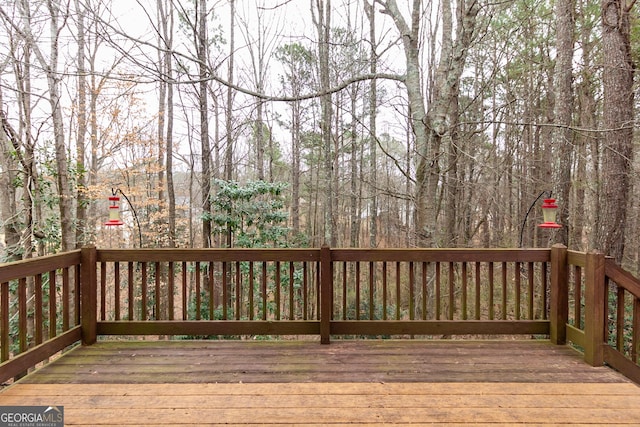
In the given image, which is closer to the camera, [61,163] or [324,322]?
[324,322]

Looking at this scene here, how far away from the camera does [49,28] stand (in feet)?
19.3

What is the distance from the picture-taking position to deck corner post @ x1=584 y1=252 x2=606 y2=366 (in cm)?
294

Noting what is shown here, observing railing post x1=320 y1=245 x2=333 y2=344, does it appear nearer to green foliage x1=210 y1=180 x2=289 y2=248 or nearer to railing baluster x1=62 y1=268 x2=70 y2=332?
railing baluster x1=62 y1=268 x2=70 y2=332

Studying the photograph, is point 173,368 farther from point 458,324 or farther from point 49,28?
point 49,28

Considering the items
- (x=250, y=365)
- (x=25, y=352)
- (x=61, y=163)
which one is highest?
(x=61, y=163)

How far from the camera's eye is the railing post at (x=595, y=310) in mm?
2941

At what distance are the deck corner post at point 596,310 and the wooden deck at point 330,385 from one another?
0.11 metres

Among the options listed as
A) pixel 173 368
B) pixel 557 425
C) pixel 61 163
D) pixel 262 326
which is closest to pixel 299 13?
pixel 61 163

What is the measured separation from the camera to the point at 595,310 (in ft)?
9.78

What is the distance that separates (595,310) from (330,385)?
228 centimetres

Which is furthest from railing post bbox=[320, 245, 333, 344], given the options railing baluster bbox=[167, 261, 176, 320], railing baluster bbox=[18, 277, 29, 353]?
railing baluster bbox=[18, 277, 29, 353]

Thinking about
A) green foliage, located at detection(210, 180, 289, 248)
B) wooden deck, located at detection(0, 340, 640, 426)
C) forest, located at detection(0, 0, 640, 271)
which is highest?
forest, located at detection(0, 0, 640, 271)

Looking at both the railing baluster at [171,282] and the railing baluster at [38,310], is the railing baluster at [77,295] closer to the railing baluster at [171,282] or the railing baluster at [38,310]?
the railing baluster at [38,310]

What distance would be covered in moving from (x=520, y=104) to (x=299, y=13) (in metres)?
6.04
